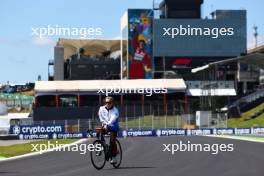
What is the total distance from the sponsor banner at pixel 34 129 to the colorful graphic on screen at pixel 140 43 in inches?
2085

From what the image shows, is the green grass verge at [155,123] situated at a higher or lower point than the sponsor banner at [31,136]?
higher

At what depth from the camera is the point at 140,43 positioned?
104500 mm

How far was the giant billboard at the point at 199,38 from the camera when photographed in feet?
346

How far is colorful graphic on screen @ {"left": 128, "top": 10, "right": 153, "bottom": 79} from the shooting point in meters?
104

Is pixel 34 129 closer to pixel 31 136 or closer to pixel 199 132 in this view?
pixel 31 136

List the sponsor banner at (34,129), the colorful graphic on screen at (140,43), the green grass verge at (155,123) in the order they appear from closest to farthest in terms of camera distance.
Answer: the sponsor banner at (34,129), the green grass verge at (155,123), the colorful graphic on screen at (140,43)

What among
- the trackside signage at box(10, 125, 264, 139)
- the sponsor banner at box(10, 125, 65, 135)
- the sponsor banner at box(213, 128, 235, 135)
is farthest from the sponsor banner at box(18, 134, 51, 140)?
the sponsor banner at box(213, 128, 235, 135)

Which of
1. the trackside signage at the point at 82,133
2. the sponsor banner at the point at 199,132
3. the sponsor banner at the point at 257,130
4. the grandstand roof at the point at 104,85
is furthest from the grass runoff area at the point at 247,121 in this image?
the grandstand roof at the point at 104,85

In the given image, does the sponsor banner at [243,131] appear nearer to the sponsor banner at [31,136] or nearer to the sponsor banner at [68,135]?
the sponsor banner at [68,135]

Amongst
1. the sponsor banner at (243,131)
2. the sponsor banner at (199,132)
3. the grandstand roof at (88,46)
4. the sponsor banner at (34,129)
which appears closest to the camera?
the sponsor banner at (243,131)

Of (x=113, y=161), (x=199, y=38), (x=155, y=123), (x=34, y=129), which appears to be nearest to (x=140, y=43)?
(x=199, y=38)

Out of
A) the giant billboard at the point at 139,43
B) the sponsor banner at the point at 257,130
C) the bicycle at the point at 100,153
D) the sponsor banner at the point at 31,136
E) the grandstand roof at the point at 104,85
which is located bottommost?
the sponsor banner at the point at 31,136

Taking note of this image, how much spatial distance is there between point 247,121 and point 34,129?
68.6 ft

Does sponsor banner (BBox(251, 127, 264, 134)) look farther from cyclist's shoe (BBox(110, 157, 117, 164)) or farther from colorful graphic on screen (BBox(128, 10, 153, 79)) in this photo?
colorful graphic on screen (BBox(128, 10, 153, 79))
